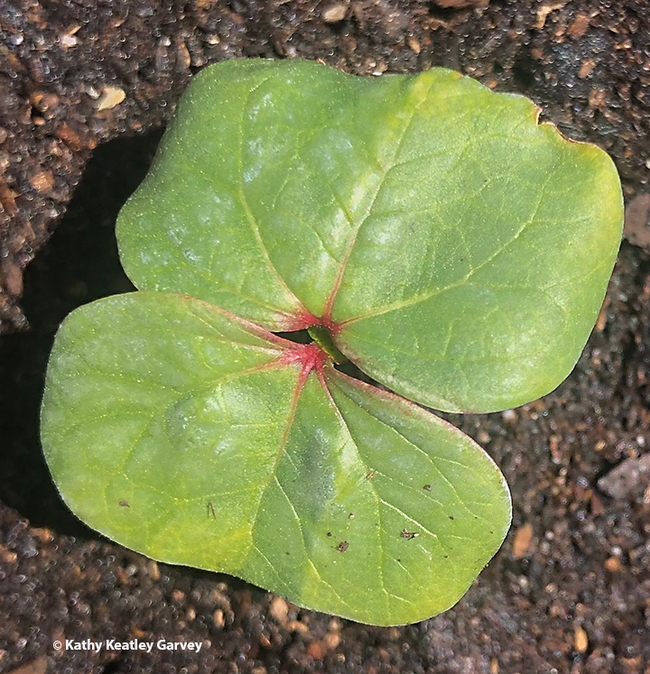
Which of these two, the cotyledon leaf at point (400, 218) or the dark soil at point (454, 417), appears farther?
the dark soil at point (454, 417)

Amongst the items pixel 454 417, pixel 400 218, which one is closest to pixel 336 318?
pixel 400 218

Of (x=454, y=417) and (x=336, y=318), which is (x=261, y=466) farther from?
(x=454, y=417)

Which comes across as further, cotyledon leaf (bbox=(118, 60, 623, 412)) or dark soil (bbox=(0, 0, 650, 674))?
dark soil (bbox=(0, 0, 650, 674))

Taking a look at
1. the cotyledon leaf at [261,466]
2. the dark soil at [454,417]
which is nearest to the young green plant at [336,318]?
the cotyledon leaf at [261,466]

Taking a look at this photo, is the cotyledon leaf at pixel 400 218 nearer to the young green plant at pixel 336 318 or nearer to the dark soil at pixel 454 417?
the young green plant at pixel 336 318

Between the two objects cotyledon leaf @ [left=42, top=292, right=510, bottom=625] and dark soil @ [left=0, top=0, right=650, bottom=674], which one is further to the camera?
dark soil @ [left=0, top=0, right=650, bottom=674]

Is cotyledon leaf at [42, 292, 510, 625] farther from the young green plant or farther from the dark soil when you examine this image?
the dark soil

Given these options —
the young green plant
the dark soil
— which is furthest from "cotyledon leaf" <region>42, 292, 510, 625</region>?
the dark soil

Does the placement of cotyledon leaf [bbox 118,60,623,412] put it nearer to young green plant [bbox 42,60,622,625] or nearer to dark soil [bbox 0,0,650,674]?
young green plant [bbox 42,60,622,625]

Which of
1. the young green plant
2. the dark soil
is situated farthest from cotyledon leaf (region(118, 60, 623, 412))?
the dark soil
